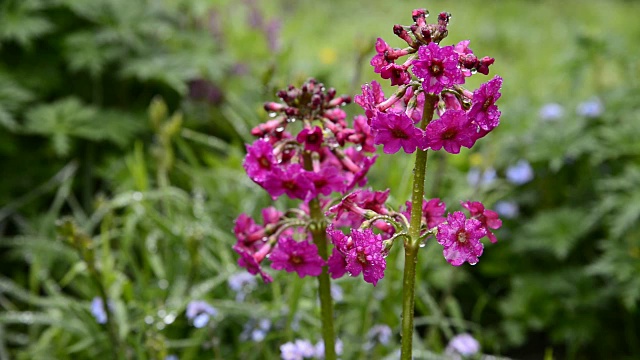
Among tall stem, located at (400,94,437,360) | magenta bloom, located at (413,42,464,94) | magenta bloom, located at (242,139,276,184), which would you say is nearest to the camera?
magenta bloom, located at (413,42,464,94)

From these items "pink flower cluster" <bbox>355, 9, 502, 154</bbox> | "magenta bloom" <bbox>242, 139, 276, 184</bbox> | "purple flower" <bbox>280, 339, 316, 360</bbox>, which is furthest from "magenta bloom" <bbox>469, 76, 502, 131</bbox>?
"purple flower" <bbox>280, 339, 316, 360</bbox>

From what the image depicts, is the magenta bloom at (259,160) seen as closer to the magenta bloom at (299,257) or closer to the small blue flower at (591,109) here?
the magenta bloom at (299,257)

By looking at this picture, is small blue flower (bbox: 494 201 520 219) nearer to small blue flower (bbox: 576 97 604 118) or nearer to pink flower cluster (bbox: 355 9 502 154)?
small blue flower (bbox: 576 97 604 118)

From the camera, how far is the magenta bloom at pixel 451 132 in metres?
1.16

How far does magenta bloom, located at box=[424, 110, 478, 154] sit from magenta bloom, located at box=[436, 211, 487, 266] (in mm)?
117

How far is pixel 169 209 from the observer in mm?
2707

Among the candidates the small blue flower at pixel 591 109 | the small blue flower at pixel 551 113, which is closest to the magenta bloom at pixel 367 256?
the small blue flower at pixel 591 109

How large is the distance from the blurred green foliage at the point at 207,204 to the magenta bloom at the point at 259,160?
0.65 metres

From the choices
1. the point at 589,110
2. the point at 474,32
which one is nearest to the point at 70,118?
the point at 589,110

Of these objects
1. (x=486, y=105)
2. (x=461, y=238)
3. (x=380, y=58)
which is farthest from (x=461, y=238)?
(x=380, y=58)

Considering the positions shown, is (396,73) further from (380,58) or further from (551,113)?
(551,113)

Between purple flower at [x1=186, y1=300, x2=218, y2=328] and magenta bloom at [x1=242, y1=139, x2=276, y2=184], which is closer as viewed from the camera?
magenta bloom at [x1=242, y1=139, x2=276, y2=184]

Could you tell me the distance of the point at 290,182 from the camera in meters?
1.36

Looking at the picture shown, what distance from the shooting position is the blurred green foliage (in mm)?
2398
